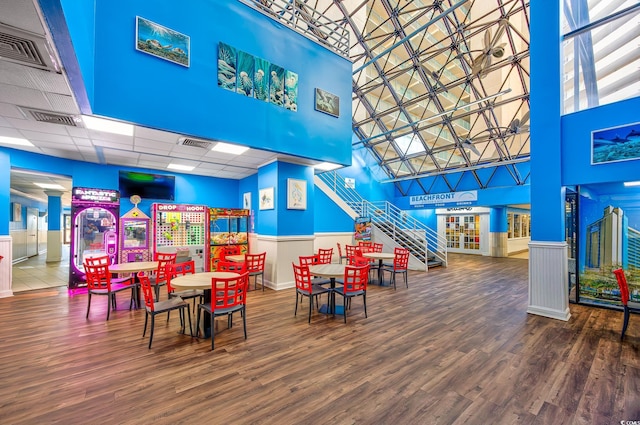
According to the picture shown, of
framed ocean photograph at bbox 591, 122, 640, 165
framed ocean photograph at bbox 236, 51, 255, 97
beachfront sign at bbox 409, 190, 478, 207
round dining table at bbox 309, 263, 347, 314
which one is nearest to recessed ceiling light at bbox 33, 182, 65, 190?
framed ocean photograph at bbox 236, 51, 255, 97

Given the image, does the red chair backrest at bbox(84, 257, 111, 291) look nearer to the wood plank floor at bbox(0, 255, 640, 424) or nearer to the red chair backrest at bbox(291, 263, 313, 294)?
the wood plank floor at bbox(0, 255, 640, 424)

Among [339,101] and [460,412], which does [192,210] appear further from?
[460,412]

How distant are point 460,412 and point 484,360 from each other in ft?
3.74

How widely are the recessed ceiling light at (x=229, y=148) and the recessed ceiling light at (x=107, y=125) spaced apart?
143 centimetres

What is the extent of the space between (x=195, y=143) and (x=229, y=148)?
0.65m

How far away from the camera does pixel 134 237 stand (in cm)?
645

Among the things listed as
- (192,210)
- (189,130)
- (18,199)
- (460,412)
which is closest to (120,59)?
(189,130)

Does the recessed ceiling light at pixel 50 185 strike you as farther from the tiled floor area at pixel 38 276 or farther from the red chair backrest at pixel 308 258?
the red chair backrest at pixel 308 258

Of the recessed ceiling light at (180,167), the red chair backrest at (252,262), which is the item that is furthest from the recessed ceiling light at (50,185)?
the red chair backrest at (252,262)

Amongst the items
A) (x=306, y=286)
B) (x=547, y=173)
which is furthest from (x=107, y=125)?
(x=547, y=173)

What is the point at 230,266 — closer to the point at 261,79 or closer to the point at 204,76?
the point at 204,76

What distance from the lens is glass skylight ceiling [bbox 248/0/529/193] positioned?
28.9ft

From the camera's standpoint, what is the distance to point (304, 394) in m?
2.47

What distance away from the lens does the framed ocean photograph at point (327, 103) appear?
6.53 meters
